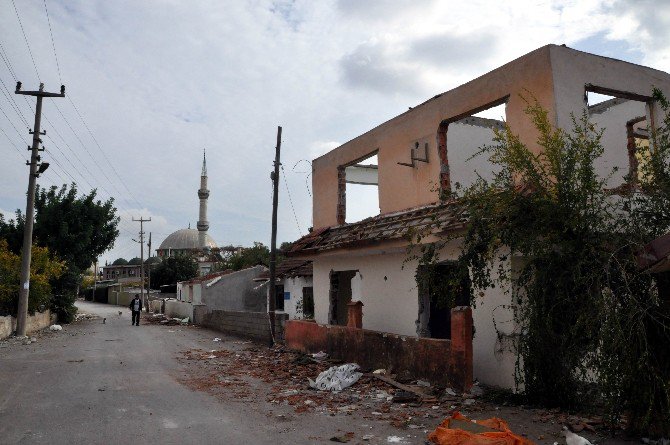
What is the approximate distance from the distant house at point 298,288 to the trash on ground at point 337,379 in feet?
43.4

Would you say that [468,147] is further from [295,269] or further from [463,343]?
[295,269]

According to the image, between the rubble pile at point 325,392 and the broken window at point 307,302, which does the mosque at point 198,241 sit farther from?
the rubble pile at point 325,392

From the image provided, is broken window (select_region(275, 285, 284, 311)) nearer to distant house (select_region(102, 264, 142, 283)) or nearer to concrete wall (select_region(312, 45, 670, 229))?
concrete wall (select_region(312, 45, 670, 229))

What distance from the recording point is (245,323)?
22062mm

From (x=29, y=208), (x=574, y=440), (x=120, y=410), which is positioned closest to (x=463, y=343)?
(x=574, y=440)

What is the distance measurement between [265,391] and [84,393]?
3.16 m

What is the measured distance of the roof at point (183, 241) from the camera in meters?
102

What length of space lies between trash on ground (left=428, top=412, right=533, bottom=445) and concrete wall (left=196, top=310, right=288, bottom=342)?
484 inches

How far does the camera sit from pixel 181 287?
50375 millimetres

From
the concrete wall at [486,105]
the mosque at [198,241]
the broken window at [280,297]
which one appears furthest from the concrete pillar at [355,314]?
the mosque at [198,241]

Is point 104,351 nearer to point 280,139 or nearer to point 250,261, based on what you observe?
point 280,139

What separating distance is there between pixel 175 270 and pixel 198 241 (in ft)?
103

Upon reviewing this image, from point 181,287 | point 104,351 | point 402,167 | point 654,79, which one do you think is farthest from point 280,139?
point 181,287

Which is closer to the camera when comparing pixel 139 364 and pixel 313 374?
pixel 313 374
